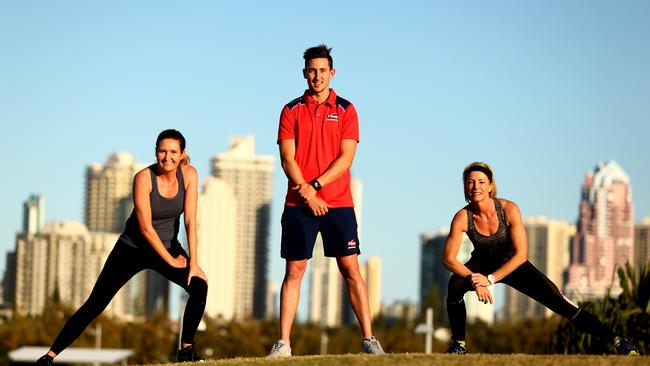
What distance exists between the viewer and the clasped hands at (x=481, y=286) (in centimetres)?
1608

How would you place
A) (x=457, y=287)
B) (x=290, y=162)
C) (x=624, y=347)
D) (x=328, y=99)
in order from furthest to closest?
(x=624, y=347) < (x=328, y=99) < (x=457, y=287) < (x=290, y=162)

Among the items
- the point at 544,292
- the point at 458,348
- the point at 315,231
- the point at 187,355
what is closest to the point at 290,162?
the point at 315,231

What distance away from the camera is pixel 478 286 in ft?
52.7

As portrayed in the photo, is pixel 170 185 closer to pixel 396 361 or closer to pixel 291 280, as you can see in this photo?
pixel 291 280

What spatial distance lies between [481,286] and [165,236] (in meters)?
3.29

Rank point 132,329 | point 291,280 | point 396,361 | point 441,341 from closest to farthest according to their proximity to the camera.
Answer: point 396,361
point 291,280
point 132,329
point 441,341

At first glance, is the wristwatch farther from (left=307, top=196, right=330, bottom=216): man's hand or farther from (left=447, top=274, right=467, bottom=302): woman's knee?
(left=447, top=274, right=467, bottom=302): woman's knee

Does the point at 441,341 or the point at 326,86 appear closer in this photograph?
the point at 326,86

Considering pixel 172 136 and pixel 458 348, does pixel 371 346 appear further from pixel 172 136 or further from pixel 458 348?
pixel 172 136

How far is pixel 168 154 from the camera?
15.9 m

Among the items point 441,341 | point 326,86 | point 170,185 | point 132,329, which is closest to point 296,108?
point 326,86

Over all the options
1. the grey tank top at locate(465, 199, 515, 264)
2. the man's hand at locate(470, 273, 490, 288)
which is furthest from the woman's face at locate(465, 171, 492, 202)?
the man's hand at locate(470, 273, 490, 288)

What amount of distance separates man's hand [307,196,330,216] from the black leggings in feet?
4.44

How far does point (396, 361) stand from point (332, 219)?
68.8 inches
